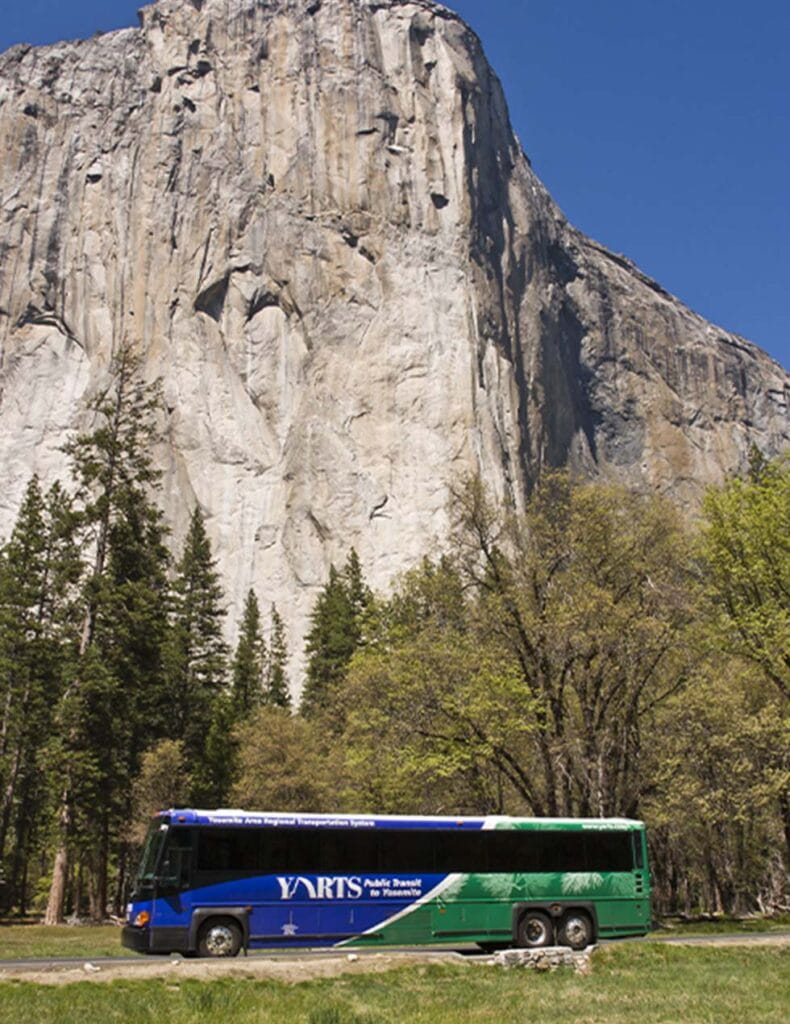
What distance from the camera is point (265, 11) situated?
12594 cm

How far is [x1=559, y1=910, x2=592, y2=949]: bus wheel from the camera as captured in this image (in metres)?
22.1

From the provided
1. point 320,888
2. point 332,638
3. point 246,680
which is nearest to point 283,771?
point 332,638

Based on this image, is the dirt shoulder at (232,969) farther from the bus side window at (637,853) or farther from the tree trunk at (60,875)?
the tree trunk at (60,875)

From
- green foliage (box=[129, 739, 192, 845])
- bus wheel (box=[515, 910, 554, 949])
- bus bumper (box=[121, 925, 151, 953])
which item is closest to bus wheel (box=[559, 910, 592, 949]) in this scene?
bus wheel (box=[515, 910, 554, 949])

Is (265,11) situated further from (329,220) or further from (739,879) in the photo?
(739,879)

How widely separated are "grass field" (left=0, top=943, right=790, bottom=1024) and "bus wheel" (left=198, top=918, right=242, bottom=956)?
172 inches

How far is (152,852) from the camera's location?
65.8ft

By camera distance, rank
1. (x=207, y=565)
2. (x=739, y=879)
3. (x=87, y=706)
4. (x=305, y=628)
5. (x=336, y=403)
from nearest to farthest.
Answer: (x=87, y=706), (x=739, y=879), (x=207, y=565), (x=305, y=628), (x=336, y=403)

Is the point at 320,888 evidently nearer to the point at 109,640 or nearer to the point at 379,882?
the point at 379,882

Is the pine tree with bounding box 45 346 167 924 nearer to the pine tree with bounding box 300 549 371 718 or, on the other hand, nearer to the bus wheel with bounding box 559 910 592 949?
the bus wheel with bounding box 559 910 592 949

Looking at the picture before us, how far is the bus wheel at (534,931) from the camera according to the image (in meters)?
21.8

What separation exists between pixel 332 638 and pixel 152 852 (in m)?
48.0

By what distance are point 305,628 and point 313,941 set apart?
77.4 metres

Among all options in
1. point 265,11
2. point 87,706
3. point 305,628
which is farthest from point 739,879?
point 265,11
